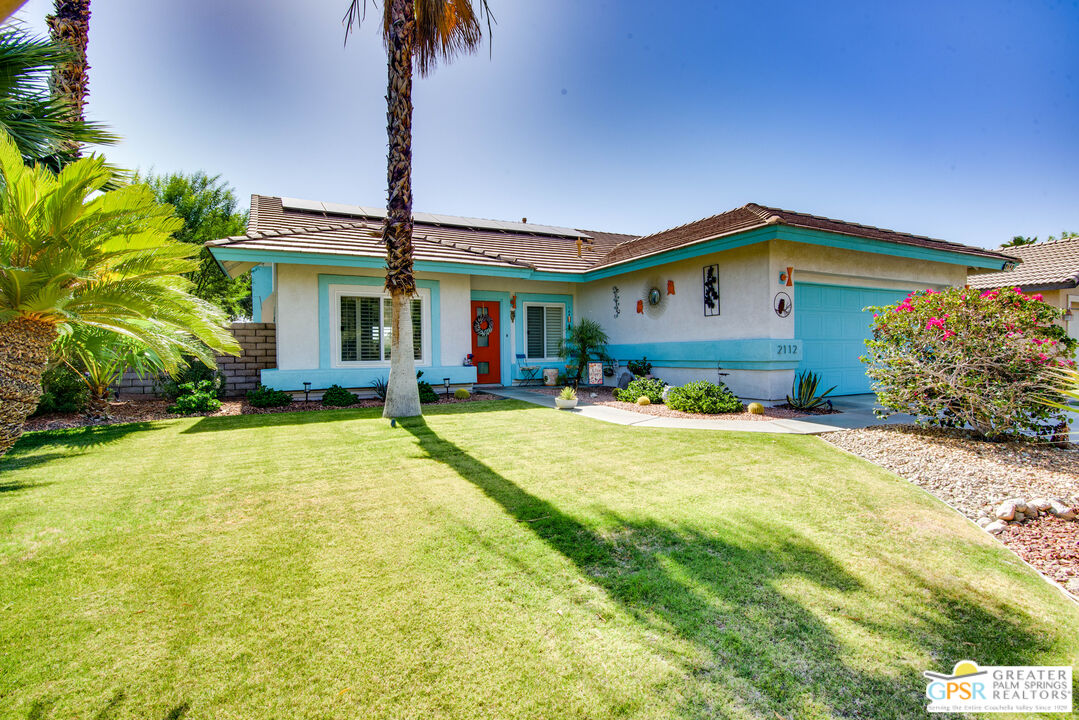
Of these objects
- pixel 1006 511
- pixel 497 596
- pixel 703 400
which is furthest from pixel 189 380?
pixel 1006 511

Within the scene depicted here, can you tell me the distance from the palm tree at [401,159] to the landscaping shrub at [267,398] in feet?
10.4

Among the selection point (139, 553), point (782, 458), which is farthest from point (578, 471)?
point (139, 553)

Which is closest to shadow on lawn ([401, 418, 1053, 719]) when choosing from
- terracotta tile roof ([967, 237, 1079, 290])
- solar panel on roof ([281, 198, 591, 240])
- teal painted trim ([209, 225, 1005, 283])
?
teal painted trim ([209, 225, 1005, 283])

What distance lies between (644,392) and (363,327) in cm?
686

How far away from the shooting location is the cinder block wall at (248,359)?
10.7m

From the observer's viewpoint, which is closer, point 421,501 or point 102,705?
point 102,705

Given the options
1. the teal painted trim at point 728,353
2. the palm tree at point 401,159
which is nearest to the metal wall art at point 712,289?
the teal painted trim at point 728,353

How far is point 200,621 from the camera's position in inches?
90.0

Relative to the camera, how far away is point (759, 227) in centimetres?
838

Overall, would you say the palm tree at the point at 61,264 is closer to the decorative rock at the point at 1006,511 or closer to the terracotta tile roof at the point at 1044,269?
the decorative rock at the point at 1006,511

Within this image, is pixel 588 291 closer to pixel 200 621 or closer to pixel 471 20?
pixel 471 20

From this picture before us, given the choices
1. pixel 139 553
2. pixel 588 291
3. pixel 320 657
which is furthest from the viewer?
pixel 588 291

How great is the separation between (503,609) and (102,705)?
1598mm

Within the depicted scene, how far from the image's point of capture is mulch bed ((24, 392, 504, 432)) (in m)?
7.96
